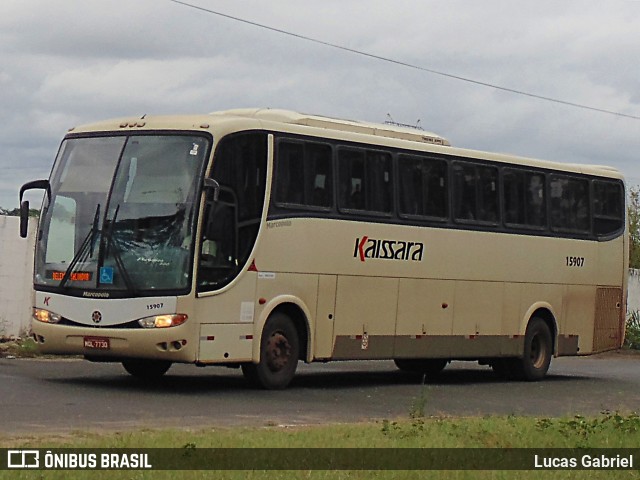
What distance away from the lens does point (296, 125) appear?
20812 millimetres

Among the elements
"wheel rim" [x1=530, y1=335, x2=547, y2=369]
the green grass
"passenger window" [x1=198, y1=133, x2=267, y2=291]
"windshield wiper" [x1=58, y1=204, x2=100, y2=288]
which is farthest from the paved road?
"passenger window" [x1=198, y1=133, x2=267, y2=291]

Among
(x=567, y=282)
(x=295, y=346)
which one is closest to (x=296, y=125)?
(x=295, y=346)

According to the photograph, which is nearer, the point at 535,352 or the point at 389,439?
the point at 389,439

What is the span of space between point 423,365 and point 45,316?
29.4ft

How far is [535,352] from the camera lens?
85.7 ft

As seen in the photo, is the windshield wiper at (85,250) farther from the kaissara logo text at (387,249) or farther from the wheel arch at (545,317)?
the wheel arch at (545,317)

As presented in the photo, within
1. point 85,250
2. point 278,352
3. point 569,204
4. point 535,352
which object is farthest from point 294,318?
point 569,204

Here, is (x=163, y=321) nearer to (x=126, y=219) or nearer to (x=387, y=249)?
(x=126, y=219)

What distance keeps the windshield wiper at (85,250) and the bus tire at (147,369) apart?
2229 millimetres

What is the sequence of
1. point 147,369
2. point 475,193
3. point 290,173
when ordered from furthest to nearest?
point 475,193
point 147,369
point 290,173

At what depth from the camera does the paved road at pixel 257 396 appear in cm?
1563

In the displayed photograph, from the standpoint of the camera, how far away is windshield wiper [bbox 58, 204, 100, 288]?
19219 mm

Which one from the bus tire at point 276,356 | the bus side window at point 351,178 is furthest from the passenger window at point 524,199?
the bus tire at point 276,356

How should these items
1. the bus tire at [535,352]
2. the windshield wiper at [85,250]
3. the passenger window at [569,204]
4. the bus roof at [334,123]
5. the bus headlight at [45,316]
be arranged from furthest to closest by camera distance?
the passenger window at [569,204]
the bus tire at [535,352]
the bus roof at [334,123]
the bus headlight at [45,316]
the windshield wiper at [85,250]
